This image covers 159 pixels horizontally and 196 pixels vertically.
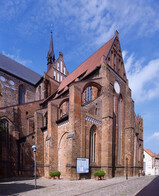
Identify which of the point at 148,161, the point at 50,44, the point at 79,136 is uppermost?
the point at 50,44

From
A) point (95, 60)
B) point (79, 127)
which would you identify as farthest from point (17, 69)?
point (79, 127)

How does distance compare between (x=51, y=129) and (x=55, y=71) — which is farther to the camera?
(x=55, y=71)

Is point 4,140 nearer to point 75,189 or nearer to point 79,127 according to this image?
point 79,127

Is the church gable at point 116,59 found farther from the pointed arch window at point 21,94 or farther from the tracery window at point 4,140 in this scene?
the pointed arch window at point 21,94

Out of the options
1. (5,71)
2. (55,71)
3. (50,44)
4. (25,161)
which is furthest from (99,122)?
(50,44)

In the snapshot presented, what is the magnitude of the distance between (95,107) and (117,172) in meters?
8.07

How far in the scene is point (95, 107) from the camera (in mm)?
19891

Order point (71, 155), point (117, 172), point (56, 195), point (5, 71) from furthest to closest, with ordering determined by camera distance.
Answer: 1. point (5, 71)
2. point (117, 172)
3. point (71, 155)
4. point (56, 195)

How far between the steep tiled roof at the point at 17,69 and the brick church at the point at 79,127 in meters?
2.06

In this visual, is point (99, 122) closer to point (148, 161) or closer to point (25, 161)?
point (25, 161)

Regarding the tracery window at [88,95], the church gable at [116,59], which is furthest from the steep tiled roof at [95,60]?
the tracery window at [88,95]

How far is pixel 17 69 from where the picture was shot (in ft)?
118

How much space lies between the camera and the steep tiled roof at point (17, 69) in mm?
33266

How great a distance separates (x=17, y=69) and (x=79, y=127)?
931 inches
